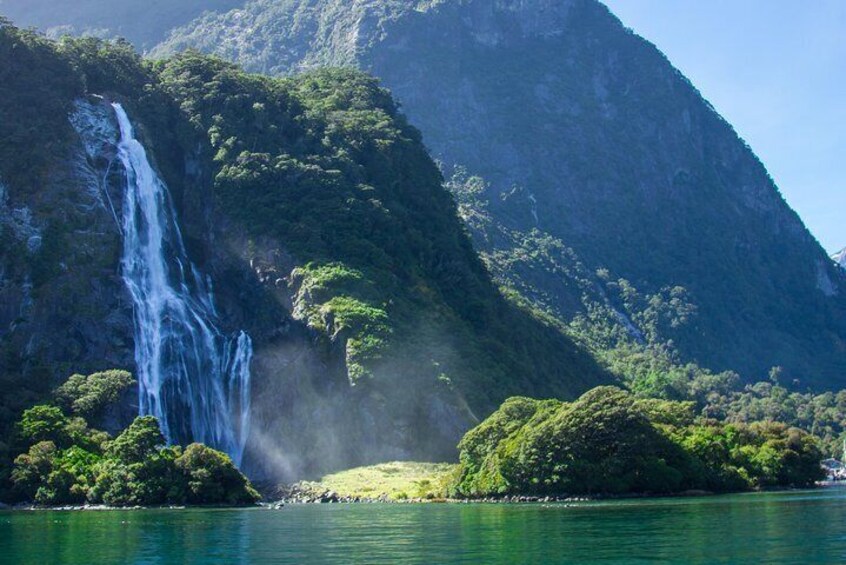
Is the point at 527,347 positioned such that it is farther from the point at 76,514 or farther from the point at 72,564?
the point at 72,564

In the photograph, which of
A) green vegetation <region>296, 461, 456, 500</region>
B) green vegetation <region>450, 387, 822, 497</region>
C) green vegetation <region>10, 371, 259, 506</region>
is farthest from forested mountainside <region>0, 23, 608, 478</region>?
green vegetation <region>450, 387, 822, 497</region>

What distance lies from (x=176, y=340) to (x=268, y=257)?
18.1 meters

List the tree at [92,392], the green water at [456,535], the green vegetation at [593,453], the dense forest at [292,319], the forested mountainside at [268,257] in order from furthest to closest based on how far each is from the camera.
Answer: the forested mountainside at [268,257] → the tree at [92,392] → the dense forest at [292,319] → the green vegetation at [593,453] → the green water at [456,535]

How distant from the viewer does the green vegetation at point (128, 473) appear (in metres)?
83.2

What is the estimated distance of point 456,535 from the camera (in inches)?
2094

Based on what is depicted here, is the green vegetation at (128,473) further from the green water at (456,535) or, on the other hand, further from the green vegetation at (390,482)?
the green vegetation at (390,482)

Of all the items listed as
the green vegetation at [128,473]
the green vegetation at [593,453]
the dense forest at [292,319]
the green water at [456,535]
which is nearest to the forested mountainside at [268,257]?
the dense forest at [292,319]

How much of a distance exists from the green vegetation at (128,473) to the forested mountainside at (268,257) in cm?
1025

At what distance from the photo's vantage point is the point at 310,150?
152875 millimetres

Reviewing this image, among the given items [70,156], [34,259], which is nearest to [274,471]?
[34,259]

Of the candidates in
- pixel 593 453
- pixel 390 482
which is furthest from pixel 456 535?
pixel 390 482

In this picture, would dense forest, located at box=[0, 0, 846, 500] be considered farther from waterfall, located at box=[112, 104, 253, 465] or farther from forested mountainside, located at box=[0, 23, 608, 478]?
waterfall, located at box=[112, 104, 253, 465]

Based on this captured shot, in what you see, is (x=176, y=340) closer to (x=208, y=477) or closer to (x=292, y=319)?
(x=292, y=319)

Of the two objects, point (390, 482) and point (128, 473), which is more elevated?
point (128, 473)
